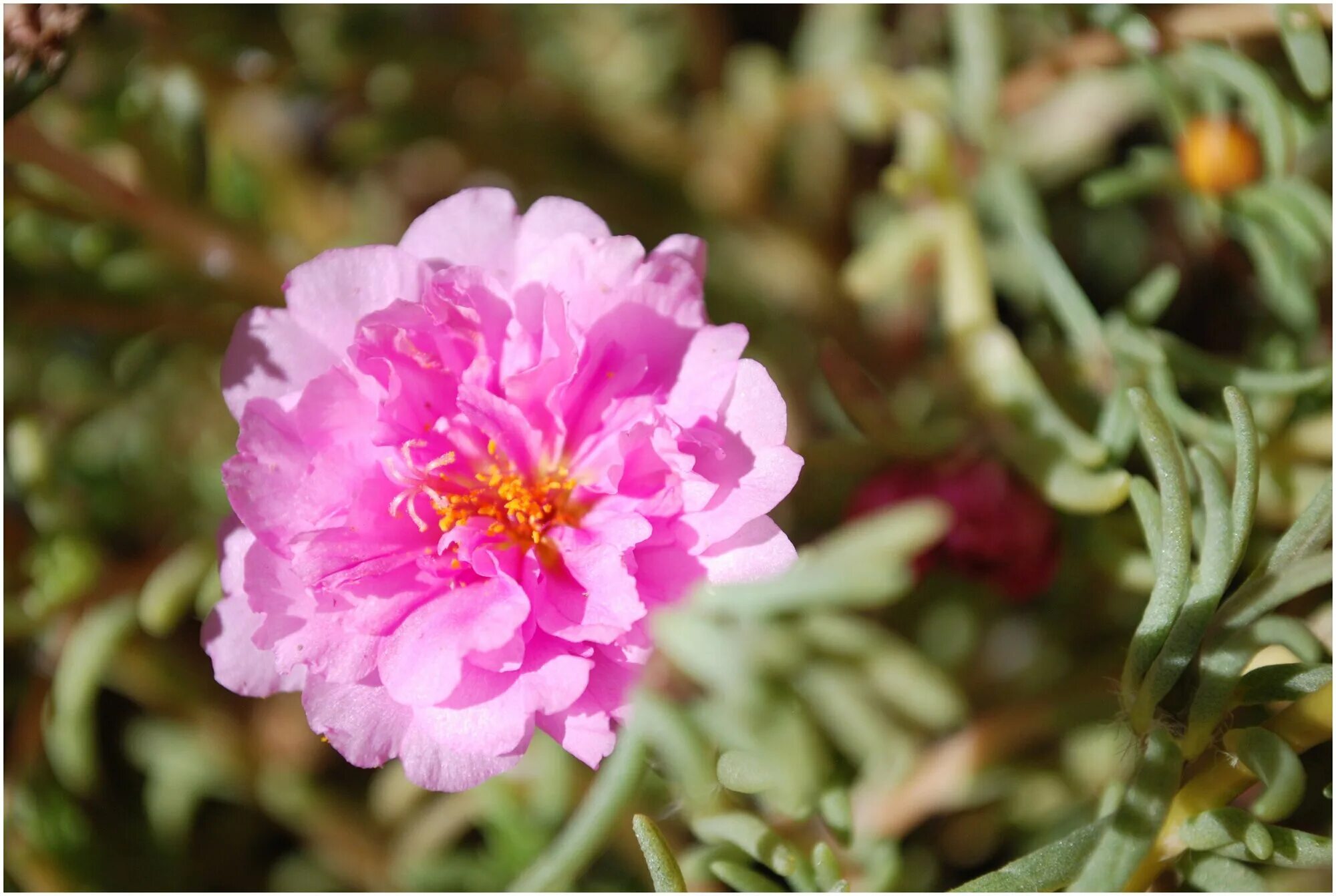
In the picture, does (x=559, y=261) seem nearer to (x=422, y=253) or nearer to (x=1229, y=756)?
(x=422, y=253)

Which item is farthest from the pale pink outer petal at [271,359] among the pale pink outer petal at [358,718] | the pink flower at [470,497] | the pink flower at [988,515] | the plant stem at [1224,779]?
the plant stem at [1224,779]

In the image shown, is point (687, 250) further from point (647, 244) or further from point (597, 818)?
point (647, 244)

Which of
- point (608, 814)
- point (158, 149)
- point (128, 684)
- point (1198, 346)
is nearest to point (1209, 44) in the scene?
point (1198, 346)

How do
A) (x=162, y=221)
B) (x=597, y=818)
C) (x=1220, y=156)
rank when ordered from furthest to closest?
(x=162, y=221) → (x=1220, y=156) → (x=597, y=818)

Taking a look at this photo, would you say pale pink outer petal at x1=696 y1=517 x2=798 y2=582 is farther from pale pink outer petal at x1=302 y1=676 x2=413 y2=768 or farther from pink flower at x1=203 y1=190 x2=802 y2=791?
pale pink outer petal at x1=302 y1=676 x2=413 y2=768

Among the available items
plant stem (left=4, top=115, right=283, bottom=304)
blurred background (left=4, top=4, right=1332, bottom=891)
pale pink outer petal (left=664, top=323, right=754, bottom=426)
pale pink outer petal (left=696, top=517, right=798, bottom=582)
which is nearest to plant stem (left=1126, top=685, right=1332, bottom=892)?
blurred background (left=4, top=4, right=1332, bottom=891)

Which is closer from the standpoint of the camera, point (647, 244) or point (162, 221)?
point (162, 221)


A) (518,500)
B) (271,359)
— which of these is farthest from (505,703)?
(271,359)
